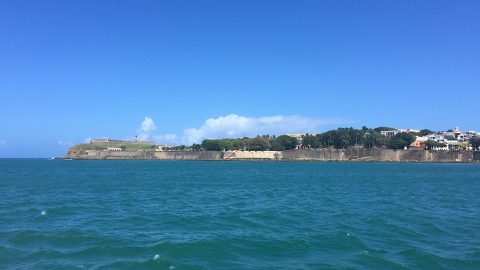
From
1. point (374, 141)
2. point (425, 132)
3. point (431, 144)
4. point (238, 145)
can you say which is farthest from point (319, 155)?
point (425, 132)

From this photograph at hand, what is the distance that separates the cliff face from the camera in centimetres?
12612

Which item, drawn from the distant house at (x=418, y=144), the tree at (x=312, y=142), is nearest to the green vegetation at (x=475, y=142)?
the distant house at (x=418, y=144)

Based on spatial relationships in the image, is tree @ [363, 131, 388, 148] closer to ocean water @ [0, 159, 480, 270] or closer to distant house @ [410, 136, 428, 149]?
distant house @ [410, 136, 428, 149]

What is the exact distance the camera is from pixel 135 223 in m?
16.7

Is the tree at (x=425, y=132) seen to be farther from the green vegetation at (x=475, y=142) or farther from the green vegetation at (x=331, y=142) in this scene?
the green vegetation at (x=475, y=142)

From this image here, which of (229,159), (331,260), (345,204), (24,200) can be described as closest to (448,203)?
(345,204)

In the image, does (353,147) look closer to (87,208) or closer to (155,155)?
(155,155)

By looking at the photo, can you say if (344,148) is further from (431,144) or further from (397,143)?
(431,144)

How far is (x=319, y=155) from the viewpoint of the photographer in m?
142

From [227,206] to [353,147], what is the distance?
125 m

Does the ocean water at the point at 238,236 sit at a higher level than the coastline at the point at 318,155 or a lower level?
lower

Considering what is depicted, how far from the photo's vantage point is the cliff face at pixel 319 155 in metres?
126

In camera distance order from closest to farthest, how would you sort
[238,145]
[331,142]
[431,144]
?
[431,144] → [331,142] → [238,145]

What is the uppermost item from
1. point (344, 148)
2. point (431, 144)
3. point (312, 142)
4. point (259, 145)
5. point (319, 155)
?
point (312, 142)
